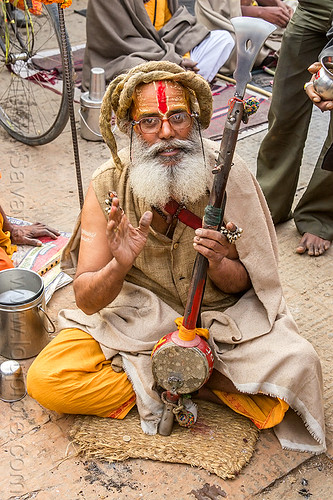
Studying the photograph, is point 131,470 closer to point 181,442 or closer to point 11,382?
point 181,442

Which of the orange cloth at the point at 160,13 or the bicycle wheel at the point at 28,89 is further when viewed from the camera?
the orange cloth at the point at 160,13

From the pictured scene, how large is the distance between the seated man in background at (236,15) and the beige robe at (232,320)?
14.2ft

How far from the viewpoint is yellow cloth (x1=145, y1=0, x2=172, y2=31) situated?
21.1 ft

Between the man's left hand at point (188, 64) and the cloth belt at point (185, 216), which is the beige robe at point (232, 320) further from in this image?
the man's left hand at point (188, 64)

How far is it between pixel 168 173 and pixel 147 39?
401 cm

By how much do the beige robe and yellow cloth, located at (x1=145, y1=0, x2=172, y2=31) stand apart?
3917 mm

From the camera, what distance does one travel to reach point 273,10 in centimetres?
743

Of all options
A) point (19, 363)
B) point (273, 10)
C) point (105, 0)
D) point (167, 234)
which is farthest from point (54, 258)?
point (273, 10)

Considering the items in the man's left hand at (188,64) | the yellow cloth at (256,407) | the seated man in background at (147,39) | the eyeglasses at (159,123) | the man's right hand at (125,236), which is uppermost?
the eyeglasses at (159,123)

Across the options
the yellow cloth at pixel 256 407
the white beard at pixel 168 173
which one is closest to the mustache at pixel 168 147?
the white beard at pixel 168 173

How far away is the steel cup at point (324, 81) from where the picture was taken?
2.90 meters

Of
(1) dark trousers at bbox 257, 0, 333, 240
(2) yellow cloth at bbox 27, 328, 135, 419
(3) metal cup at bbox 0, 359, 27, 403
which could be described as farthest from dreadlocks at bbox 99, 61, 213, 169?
(1) dark trousers at bbox 257, 0, 333, 240

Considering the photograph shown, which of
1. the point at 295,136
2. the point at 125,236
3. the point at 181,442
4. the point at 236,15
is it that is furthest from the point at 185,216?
the point at 236,15

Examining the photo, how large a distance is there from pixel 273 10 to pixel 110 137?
5.27 meters
